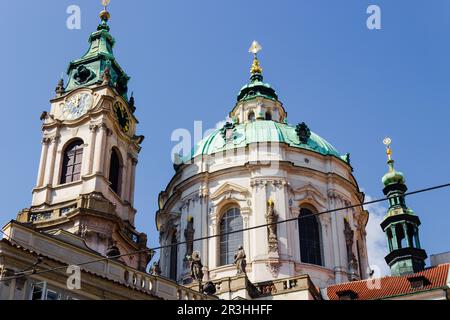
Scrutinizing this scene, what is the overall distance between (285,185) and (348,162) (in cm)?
608

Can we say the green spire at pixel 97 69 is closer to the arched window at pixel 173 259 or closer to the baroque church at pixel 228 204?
the baroque church at pixel 228 204

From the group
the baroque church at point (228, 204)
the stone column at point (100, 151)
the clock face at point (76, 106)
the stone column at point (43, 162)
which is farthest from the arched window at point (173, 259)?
the clock face at point (76, 106)

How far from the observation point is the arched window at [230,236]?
1529 inches

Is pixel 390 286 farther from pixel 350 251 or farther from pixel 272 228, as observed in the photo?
pixel 272 228

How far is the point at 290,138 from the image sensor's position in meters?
43.1

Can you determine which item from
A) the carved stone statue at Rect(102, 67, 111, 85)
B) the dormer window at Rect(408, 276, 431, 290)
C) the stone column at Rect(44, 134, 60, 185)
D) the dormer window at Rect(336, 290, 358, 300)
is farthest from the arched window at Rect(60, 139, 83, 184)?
the dormer window at Rect(408, 276, 431, 290)

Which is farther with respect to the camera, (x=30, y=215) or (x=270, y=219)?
(x=270, y=219)

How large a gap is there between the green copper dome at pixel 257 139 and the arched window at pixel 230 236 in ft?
13.0

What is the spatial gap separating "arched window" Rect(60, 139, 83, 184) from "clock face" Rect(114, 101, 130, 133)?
2771mm

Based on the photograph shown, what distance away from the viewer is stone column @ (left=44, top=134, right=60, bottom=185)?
122 ft

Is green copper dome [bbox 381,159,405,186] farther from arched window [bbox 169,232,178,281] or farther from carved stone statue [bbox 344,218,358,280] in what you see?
arched window [bbox 169,232,178,281]
